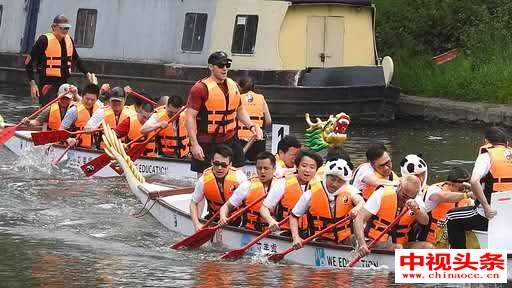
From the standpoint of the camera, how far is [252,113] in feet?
60.6

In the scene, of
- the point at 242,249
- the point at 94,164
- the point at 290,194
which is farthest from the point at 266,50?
the point at 242,249

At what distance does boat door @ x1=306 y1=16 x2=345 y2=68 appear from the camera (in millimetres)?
26797

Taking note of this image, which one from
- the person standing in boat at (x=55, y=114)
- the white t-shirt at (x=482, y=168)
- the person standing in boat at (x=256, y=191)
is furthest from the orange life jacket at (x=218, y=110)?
the person standing in boat at (x=55, y=114)

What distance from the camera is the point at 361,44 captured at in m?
27.2

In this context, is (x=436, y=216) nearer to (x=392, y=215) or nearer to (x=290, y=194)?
(x=392, y=215)

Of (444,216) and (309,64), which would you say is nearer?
(444,216)

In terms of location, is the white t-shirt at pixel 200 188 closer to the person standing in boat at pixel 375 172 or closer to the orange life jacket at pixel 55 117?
the person standing in boat at pixel 375 172

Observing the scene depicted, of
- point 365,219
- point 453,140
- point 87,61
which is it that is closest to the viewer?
point 365,219

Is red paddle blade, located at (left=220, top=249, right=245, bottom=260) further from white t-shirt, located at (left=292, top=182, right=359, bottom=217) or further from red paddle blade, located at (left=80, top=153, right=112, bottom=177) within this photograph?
red paddle blade, located at (left=80, top=153, right=112, bottom=177)

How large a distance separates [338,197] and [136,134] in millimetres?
6864

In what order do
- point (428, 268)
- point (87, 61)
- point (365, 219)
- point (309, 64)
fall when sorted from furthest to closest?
point (87, 61)
point (309, 64)
point (365, 219)
point (428, 268)

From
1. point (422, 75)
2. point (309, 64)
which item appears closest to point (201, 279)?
point (309, 64)

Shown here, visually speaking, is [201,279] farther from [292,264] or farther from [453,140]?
[453,140]

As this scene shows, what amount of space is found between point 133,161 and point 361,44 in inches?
378
